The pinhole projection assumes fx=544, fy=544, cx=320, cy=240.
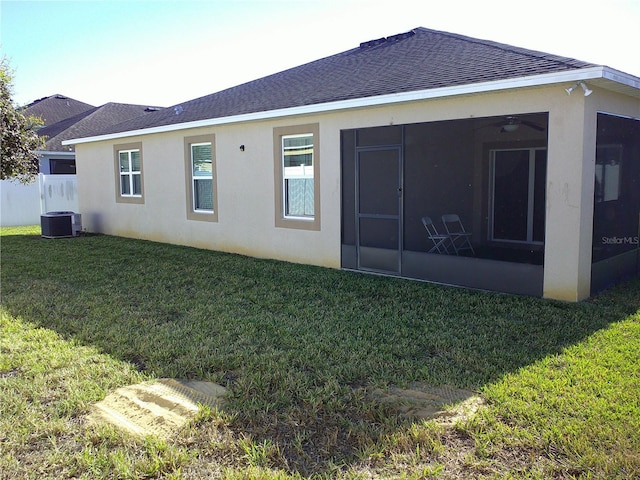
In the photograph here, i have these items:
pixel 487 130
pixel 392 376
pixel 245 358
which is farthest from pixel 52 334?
pixel 487 130

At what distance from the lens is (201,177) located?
12.2 metres

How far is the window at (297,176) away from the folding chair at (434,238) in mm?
1972

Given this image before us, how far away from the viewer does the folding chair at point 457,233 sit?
33.5 ft

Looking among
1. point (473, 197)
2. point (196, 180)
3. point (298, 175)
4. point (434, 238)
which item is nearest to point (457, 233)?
point (434, 238)

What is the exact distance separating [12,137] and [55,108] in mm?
13019

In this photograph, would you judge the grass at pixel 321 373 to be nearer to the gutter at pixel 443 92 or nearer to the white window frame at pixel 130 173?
the gutter at pixel 443 92

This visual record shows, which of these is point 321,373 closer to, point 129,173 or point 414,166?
point 414,166

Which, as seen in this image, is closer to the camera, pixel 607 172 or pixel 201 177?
pixel 607 172

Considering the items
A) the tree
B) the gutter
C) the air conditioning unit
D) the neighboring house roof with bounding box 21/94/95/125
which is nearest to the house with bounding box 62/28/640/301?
the gutter

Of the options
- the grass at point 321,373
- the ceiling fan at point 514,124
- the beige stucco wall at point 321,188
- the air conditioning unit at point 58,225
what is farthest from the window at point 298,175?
the air conditioning unit at point 58,225

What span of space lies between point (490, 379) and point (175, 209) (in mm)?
9960

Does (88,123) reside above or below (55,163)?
above

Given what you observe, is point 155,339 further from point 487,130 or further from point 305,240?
point 487,130

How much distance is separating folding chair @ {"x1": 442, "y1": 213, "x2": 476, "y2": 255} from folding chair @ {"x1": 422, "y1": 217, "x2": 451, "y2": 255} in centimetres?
19
